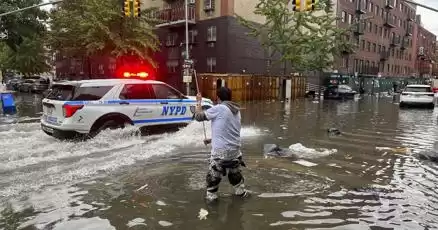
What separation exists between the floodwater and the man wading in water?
346 millimetres

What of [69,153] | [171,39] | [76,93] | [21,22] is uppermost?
[171,39]

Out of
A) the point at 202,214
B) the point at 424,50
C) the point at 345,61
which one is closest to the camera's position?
the point at 202,214

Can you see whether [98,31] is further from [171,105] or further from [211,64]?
[171,105]

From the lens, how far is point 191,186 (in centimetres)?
681

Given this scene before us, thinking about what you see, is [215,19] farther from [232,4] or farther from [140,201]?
[140,201]

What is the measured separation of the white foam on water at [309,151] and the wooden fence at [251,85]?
19.3 metres

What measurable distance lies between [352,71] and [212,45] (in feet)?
88.4

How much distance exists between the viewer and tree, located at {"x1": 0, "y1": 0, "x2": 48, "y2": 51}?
23359mm

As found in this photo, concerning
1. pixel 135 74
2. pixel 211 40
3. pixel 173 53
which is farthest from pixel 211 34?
pixel 135 74

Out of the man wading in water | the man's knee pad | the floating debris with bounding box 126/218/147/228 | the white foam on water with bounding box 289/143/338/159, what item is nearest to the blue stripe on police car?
the white foam on water with bounding box 289/143/338/159

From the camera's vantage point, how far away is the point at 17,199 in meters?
5.96

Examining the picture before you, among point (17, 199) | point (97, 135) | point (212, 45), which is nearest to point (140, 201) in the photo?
point (17, 199)

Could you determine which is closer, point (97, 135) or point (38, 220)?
point (38, 220)

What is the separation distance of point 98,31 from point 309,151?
18.4 metres
